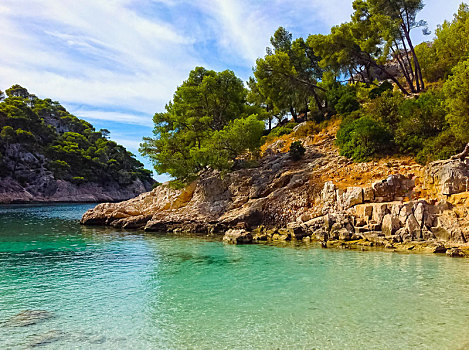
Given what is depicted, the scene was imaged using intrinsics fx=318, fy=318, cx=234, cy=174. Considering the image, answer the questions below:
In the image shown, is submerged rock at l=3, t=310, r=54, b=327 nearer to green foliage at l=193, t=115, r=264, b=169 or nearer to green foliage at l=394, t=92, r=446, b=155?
green foliage at l=193, t=115, r=264, b=169

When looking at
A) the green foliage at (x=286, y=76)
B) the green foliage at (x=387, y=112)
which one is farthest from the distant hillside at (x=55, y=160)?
the green foliage at (x=387, y=112)

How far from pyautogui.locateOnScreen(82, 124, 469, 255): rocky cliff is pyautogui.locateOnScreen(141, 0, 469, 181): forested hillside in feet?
6.54

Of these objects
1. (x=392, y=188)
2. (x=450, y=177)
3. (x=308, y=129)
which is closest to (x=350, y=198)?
(x=392, y=188)

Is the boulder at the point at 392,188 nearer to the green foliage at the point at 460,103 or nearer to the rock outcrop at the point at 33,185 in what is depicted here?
the green foliage at the point at 460,103

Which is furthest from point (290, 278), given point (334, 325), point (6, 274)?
point (6, 274)

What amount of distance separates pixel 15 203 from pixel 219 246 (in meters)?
69.1

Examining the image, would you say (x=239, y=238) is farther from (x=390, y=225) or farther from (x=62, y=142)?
(x=62, y=142)

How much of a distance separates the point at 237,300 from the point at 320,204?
51.4 feet

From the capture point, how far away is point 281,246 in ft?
65.1

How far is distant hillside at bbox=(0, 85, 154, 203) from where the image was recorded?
7531 centimetres

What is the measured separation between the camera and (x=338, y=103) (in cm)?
3744

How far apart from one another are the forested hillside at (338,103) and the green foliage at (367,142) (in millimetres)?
82

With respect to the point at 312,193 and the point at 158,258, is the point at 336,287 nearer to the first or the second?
the point at 158,258

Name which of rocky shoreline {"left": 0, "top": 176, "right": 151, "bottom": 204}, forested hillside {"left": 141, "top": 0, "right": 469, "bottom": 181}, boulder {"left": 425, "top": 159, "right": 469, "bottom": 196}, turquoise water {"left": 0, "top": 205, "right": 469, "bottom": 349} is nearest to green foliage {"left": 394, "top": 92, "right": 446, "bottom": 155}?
forested hillside {"left": 141, "top": 0, "right": 469, "bottom": 181}
